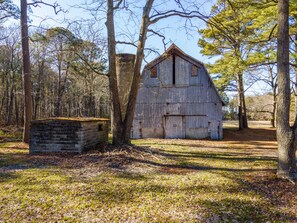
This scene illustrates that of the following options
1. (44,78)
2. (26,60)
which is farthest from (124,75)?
(44,78)

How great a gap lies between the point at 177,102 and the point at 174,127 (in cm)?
188

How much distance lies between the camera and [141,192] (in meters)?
4.66

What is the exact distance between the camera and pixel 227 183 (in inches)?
206

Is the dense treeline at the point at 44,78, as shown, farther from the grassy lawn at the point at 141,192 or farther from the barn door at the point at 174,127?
the grassy lawn at the point at 141,192

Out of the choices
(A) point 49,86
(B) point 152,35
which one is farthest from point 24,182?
(A) point 49,86

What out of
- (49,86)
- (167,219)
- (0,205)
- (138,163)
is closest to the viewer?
(167,219)

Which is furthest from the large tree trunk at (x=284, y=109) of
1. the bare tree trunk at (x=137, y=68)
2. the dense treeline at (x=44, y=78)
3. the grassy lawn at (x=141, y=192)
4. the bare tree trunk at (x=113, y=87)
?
the dense treeline at (x=44, y=78)

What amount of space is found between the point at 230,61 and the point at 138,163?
34.7ft

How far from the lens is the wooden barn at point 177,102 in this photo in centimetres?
1614

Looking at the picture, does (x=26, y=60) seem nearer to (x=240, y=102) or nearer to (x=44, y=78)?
(x=44, y=78)

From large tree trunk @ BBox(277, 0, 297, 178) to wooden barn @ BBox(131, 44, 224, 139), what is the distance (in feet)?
34.3

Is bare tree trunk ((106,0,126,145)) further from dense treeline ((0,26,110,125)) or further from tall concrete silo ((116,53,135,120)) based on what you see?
dense treeline ((0,26,110,125))

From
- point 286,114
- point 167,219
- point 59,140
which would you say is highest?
point 286,114

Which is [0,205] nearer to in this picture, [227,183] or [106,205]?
[106,205]
